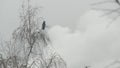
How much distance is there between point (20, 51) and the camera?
1525cm

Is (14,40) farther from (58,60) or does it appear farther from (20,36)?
(58,60)

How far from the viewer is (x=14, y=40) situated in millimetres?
14633

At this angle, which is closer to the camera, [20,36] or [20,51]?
[20,36]

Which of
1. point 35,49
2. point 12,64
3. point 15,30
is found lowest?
point 12,64

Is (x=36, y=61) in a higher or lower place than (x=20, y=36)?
lower

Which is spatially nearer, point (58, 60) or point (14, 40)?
point (14, 40)

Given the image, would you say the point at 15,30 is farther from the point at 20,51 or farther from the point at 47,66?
the point at 47,66

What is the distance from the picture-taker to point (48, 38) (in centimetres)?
1458

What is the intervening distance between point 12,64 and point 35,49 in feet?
5.13

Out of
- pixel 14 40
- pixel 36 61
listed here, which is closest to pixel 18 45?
pixel 14 40

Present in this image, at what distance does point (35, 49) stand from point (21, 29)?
4.42ft

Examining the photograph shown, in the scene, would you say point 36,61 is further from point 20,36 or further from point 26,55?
point 20,36

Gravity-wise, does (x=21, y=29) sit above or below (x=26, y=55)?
above

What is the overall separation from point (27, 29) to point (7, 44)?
6.29 feet
